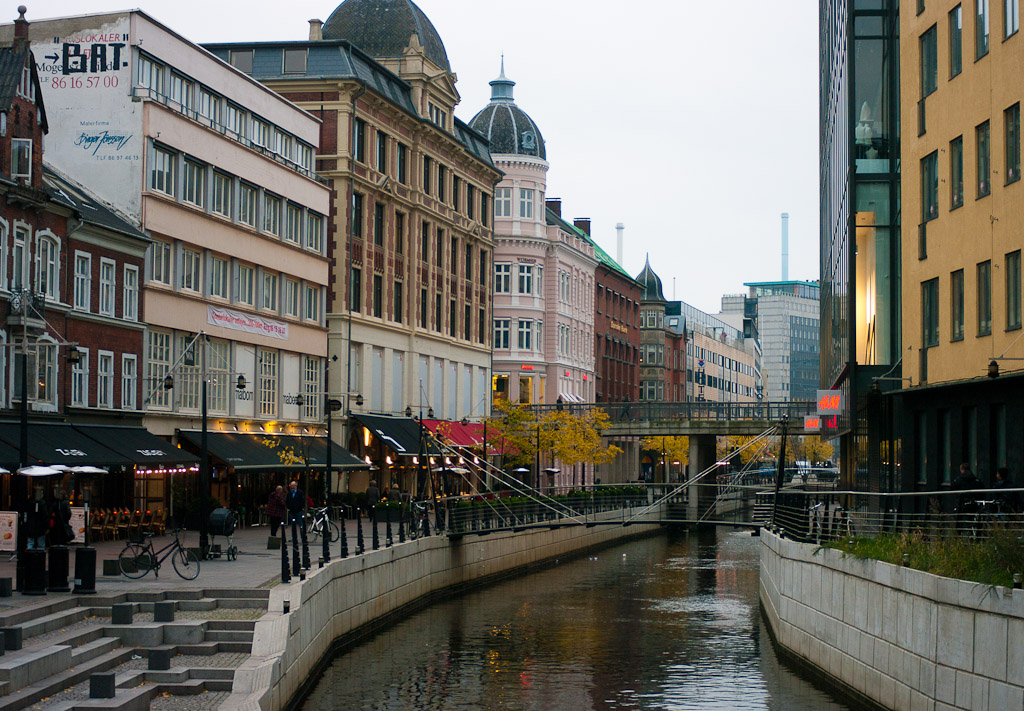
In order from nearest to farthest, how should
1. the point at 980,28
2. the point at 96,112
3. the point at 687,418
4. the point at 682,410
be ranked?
the point at 980,28
the point at 96,112
the point at 687,418
the point at 682,410

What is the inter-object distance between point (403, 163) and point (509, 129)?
80.4ft

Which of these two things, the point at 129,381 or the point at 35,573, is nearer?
the point at 35,573

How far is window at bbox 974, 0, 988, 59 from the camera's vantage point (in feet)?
96.9

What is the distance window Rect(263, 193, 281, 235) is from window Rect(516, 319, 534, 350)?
34672 millimetres

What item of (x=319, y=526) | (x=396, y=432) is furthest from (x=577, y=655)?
(x=396, y=432)

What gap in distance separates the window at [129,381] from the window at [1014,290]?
2534 centimetres

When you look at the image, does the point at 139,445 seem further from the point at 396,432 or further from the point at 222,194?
the point at 396,432

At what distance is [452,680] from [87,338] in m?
17.8

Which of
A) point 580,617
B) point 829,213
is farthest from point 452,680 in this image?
point 829,213

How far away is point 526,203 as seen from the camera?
290 ft

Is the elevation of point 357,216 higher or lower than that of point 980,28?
higher

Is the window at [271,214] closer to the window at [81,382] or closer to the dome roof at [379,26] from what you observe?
the window at [81,382]

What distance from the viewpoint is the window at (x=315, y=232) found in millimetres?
56531

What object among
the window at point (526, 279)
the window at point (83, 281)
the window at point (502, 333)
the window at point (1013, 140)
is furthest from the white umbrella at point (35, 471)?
the window at point (526, 279)
